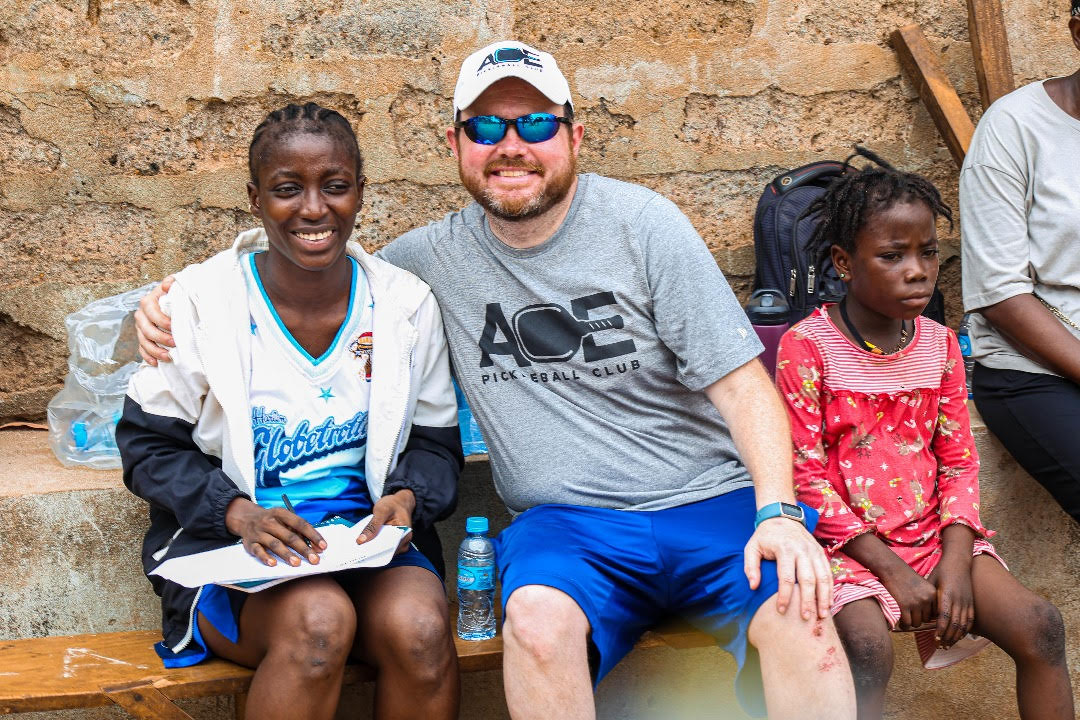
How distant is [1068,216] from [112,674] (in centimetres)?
269

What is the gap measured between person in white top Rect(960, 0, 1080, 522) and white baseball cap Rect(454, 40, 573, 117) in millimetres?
1264

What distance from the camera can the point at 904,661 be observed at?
336cm

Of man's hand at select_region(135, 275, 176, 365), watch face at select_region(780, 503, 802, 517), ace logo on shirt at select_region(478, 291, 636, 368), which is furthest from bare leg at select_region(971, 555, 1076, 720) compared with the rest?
man's hand at select_region(135, 275, 176, 365)

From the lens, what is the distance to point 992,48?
3781mm

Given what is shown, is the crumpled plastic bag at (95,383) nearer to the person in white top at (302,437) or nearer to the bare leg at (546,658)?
the person in white top at (302,437)

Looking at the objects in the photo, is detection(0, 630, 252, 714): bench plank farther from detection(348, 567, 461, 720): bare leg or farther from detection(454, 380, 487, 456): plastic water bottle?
detection(454, 380, 487, 456): plastic water bottle

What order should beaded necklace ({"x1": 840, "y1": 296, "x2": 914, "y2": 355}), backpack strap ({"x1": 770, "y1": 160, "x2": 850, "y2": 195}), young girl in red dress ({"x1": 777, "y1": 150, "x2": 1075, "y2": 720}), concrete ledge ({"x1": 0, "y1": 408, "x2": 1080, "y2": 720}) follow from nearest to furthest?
1. young girl in red dress ({"x1": 777, "y1": 150, "x2": 1075, "y2": 720})
2. beaded necklace ({"x1": 840, "y1": 296, "x2": 914, "y2": 355})
3. concrete ledge ({"x1": 0, "y1": 408, "x2": 1080, "y2": 720})
4. backpack strap ({"x1": 770, "y1": 160, "x2": 850, "y2": 195})

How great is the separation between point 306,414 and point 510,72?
3.03 feet

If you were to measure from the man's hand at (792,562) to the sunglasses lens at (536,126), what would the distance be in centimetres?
104

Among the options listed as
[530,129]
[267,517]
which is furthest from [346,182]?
[267,517]

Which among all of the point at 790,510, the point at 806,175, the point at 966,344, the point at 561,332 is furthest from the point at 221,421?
the point at 966,344

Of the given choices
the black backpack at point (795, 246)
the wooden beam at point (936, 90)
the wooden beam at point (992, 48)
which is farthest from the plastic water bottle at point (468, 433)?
the wooden beam at point (992, 48)

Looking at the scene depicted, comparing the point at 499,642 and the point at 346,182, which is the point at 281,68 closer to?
the point at 346,182

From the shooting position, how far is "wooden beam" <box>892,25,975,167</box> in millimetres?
3752
